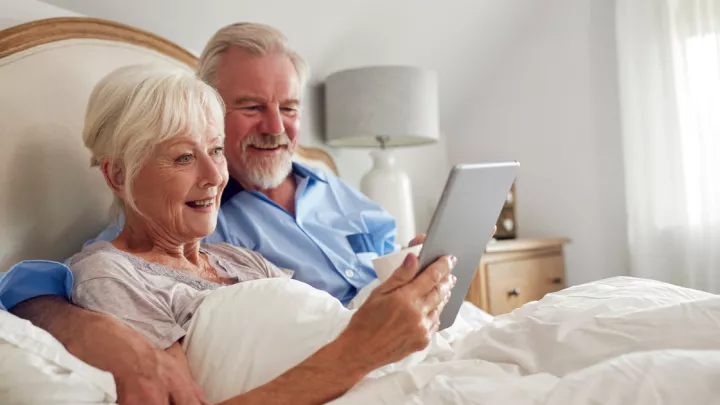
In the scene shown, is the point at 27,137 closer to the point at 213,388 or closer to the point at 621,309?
the point at 213,388

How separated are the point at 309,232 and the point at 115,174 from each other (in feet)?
1.74

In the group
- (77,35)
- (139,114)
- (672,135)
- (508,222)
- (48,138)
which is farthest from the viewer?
(508,222)

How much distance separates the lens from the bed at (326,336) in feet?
2.24

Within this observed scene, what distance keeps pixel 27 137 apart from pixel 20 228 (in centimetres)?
18

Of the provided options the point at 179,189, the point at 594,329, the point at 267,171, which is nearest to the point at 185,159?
the point at 179,189

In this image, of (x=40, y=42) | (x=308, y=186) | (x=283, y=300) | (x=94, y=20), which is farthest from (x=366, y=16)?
(x=283, y=300)

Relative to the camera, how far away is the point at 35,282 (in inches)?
36.7

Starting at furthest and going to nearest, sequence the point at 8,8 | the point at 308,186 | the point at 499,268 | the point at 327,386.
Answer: the point at 499,268, the point at 308,186, the point at 8,8, the point at 327,386

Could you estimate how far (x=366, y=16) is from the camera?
244cm

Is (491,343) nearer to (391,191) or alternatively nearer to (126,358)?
(126,358)

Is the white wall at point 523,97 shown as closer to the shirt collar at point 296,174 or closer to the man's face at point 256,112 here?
the shirt collar at point 296,174

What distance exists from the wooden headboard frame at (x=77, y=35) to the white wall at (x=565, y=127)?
1882 millimetres

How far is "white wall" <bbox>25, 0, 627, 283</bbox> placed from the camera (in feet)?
8.52

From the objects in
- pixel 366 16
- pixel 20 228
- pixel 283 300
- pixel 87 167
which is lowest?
pixel 283 300
